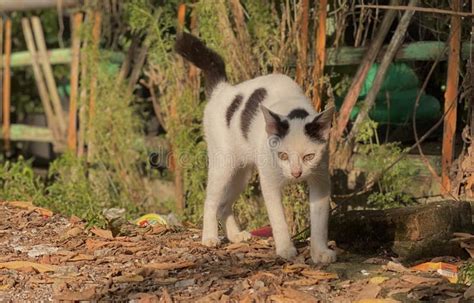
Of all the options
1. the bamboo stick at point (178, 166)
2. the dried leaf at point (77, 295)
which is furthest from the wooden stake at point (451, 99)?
the dried leaf at point (77, 295)

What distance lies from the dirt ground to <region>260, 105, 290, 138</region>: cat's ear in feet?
2.72

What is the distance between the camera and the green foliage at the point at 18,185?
8383 millimetres

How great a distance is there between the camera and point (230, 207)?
252 inches

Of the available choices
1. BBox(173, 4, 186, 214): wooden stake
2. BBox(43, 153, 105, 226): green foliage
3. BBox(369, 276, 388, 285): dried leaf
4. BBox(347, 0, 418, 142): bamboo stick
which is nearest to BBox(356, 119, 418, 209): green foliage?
BBox(347, 0, 418, 142): bamboo stick

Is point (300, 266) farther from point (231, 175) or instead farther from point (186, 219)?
point (186, 219)

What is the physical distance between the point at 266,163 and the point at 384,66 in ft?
7.06

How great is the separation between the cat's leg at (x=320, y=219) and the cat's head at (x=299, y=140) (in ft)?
0.67

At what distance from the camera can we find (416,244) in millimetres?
5656

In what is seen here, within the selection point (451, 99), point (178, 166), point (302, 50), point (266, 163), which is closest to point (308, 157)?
point (266, 163)

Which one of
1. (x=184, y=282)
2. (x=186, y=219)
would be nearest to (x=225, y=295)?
(x=184, y=282)

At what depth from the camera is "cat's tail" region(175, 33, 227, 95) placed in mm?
6367

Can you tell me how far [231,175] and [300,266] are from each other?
3.90ft

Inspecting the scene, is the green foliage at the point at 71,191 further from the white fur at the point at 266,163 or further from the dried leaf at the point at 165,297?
the dried leaf at the point at 165,297

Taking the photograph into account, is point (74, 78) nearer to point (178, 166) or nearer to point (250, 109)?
point (178, 166)
